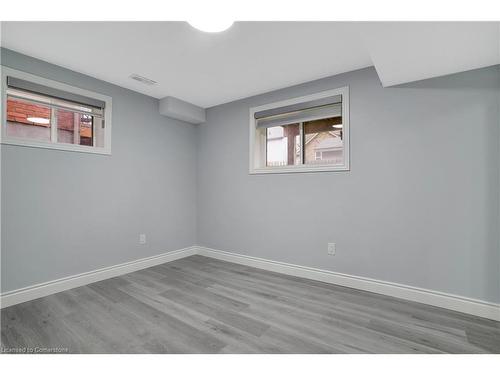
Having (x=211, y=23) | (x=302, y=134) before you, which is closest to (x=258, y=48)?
(x=211, y=23)

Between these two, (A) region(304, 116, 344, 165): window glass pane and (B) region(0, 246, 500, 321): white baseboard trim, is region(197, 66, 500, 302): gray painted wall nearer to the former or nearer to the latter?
(B) region(0, 246, 500, 321): white baseboard trim

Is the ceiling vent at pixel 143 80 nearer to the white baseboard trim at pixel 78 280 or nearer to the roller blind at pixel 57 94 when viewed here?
the roller blind at pixel 57 94

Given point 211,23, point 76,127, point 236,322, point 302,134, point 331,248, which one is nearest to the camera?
point 211,23

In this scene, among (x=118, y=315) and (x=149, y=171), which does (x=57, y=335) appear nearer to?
(x=118, y=315)

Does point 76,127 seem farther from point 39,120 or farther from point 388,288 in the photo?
point 388,288

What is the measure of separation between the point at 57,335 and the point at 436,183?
3373 mm

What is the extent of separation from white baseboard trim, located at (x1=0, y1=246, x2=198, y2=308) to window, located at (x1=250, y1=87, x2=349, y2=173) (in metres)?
1.86

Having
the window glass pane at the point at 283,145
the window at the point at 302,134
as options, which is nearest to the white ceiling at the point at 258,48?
the window at the point at 302,134

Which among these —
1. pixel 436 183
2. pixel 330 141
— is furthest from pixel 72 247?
pixel 436 183

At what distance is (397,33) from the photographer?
1.70 metres

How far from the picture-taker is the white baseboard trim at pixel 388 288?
2.12 meters

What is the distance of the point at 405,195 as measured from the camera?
8.12 feet

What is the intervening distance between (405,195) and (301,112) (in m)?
1.53

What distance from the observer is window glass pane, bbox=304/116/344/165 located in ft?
10.1
